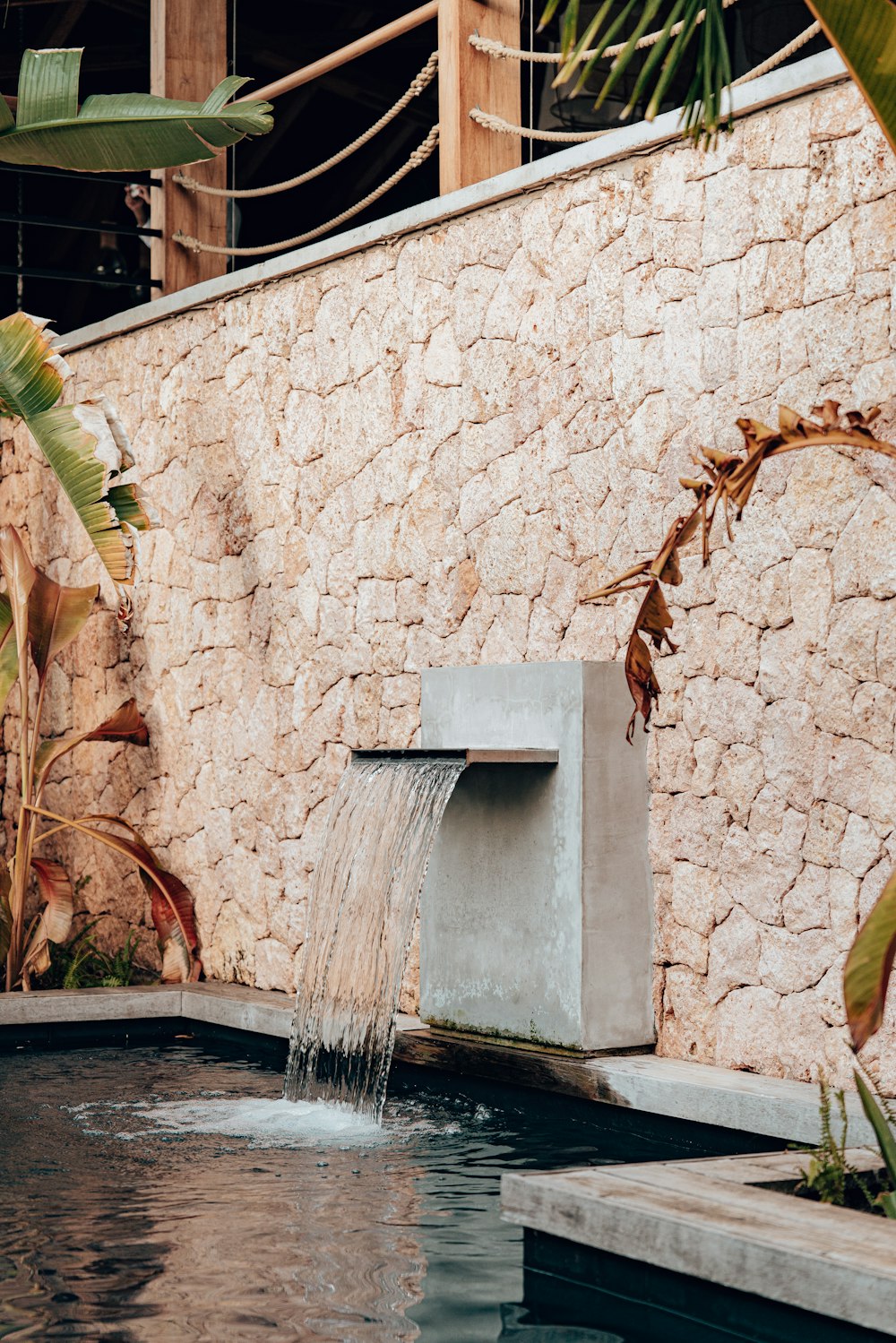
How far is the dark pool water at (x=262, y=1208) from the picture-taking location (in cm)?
405

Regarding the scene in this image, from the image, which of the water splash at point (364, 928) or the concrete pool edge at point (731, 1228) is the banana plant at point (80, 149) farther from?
the concrete pool edge at point (731, 1228)

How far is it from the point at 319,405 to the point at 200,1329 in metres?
5.85

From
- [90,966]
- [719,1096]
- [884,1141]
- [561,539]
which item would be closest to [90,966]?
[90,966]

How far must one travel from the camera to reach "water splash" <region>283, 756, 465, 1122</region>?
6.93 metres

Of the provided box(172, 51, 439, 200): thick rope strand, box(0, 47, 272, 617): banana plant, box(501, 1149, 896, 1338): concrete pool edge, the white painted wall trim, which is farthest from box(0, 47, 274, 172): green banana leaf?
box(501, 1149, 896, 1338): concrete pool edge

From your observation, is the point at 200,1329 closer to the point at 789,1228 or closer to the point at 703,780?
the point at 789,1228

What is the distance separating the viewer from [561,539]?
296 inches

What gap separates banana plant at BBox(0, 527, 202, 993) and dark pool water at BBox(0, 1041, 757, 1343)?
191 centimetres

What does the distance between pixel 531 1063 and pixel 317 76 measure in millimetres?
5924

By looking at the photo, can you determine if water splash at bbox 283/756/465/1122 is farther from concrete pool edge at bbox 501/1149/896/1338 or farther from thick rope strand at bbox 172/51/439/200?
thick rope strand at bbox 172/51/439/200

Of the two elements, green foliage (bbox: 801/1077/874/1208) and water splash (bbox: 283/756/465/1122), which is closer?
green foliage (bbox: 801/1077/874/1208)

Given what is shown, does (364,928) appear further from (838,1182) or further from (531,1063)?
(838,1182)

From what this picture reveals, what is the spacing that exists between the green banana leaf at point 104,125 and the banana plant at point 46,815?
2.00m

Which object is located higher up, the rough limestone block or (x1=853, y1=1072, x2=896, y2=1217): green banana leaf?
the rough limestone block
